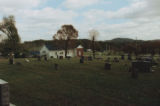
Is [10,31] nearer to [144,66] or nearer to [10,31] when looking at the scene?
[10,31]

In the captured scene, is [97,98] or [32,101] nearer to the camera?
[32,101]

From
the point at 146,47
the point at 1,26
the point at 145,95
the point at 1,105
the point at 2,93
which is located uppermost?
the point at 1,26

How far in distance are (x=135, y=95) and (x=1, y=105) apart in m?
5.67

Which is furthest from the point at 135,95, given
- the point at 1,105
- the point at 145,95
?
the point at 1,105

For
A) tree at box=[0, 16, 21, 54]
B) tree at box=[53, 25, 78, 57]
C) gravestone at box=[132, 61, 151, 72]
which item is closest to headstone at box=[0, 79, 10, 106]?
gravestone at box=[132, 61, 151, 72]

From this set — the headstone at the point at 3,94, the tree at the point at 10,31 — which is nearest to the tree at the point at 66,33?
the tree at the point at 10,31

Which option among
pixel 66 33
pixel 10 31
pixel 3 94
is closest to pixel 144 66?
pixel 3 94

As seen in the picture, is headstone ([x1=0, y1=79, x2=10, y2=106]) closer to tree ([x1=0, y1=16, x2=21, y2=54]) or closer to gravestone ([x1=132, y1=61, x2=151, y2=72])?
gravestone ([x1=132, y1=61, x2=151, y2=72])

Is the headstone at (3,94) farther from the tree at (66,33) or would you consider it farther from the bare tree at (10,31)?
the tree at (66,33)

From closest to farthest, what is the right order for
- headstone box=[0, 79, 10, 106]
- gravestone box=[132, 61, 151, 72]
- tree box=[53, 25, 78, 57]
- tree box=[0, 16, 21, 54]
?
headstone box=[0, 79, 10, 106] < gravestone box=[132, 61, 151, 72] < tree box=[0, 16, 21, 54] < tree box=[53, 25, 78, 57]

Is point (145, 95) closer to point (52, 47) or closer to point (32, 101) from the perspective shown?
point (32, 101)

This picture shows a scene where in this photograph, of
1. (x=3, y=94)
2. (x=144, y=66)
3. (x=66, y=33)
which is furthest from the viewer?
(x=66, y=33)

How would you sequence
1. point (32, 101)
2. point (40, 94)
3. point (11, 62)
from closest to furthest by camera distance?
point (32, 101) < point (40, 94) < point (11, 62)

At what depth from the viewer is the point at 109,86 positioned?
301 inches
